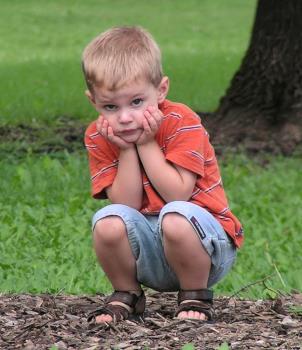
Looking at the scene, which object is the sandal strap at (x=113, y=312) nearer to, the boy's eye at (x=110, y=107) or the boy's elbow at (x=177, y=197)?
the boy's elbow at (x=177, y=197)

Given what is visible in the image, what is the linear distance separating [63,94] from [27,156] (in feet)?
18.8

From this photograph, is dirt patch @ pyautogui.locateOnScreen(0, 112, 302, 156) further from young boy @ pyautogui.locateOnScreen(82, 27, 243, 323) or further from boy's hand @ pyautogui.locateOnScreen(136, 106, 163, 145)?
boy's hand @ pyautogui.locateOnScreen(136, 106, 163, 145)

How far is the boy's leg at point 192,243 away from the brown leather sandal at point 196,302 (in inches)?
0.7

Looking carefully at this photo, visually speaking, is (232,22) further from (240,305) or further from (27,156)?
(240,305)

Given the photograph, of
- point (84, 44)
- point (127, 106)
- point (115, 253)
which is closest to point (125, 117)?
point (127, 106)

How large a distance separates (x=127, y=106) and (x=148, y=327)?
0.93 meters

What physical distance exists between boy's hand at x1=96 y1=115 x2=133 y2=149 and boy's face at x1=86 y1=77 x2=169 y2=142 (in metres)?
0.02

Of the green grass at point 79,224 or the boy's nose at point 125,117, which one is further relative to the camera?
the green grass at point 79,224

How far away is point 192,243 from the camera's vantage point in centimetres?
492

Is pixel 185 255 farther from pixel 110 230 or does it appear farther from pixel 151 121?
pixel 151 121

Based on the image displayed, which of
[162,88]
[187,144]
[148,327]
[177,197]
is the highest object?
[162,88]

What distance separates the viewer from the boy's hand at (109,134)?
191 inches

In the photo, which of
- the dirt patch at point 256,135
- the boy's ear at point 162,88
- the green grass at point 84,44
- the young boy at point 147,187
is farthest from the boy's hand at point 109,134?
the green grass at point 84,44

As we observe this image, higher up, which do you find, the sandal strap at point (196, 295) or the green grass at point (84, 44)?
the sandal strap at point (196, 295)
